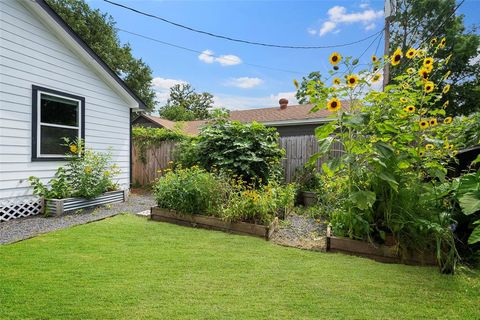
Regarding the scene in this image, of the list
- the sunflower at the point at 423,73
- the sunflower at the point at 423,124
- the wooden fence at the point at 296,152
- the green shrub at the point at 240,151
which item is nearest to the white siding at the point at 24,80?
the green shrub at the point at 240,151

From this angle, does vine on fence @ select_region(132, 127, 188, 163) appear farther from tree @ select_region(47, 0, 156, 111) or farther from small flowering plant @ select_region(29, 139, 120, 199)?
tree @ select_region(47, 0, 156, 111)

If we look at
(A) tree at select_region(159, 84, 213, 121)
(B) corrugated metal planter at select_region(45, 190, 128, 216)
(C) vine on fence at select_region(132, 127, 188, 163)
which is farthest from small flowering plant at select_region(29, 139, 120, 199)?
(A) tree at select_region(159, 84, 213, 121)

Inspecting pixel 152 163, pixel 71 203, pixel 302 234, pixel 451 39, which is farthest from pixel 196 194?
pixel 451 39

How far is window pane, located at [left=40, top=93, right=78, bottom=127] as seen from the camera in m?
5.22

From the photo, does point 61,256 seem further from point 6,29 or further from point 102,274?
point 6,29

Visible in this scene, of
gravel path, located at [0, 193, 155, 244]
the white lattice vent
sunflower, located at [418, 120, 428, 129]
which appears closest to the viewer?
sunflower, located at [418, 120, 428, 129]

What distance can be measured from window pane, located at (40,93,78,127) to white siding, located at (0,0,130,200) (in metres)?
0.23

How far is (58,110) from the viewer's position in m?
5.54

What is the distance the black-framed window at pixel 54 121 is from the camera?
5.00m

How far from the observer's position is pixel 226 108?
296 inches

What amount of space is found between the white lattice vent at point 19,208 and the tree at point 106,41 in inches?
514

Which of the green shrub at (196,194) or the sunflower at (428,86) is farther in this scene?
the green shrub at (196,194)

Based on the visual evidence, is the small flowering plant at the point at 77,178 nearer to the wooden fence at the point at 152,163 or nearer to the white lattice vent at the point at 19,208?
the white lattice vent at the point at 19,208

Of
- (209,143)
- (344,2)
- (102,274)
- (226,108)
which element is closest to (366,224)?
(102,274)
